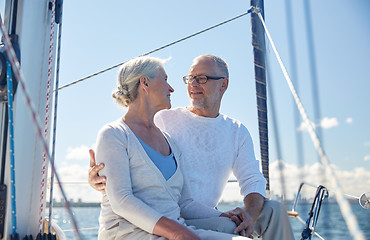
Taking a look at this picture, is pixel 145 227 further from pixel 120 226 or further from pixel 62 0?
pixel 62 0

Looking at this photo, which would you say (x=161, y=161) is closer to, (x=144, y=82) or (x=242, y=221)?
(x=144, y=82)

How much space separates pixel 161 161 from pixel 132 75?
317 mm

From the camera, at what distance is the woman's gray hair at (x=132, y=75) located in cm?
157

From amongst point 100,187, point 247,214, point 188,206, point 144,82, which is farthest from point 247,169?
point 100,187

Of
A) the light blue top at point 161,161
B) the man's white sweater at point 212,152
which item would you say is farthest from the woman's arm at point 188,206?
the man's white sweater at point 212,152

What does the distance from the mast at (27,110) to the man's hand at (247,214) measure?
704 millimetres

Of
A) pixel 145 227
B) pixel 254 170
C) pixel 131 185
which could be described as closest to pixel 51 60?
pixel 131 185

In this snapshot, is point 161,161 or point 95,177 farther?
point 161,161

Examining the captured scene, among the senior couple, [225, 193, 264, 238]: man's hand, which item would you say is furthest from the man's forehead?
[225, 193, 264, 238]: man's hand

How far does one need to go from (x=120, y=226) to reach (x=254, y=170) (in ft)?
2.54

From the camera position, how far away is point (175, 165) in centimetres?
158

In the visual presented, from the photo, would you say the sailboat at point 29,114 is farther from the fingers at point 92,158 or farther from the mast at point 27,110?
the fingers at point 92,158

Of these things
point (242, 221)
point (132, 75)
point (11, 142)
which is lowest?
point (242, 221)

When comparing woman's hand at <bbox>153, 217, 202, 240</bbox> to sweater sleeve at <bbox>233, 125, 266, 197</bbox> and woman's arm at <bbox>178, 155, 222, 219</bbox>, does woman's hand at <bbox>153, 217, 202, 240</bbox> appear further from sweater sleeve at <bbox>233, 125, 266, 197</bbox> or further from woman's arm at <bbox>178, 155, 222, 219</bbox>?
sweater sleeve at <bbox>233, 125, 266, 197</bbox>
